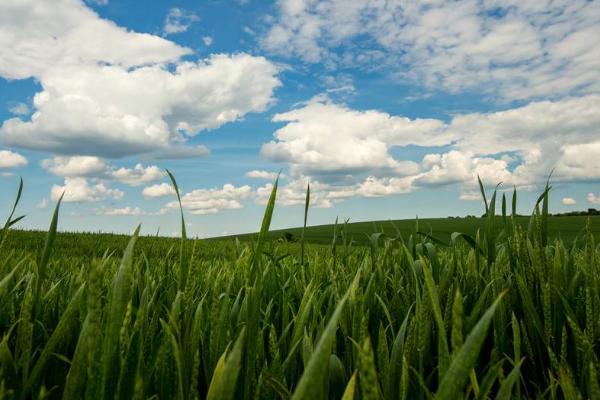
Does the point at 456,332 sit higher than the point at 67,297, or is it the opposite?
the point at 456,332

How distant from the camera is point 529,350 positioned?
1175 millimetres

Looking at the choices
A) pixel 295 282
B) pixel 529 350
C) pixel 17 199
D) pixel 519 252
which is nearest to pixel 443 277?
pixel 519 252

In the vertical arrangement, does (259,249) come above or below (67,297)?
above

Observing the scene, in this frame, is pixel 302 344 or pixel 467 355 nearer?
pixel 467 355

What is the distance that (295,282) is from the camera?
1.99 meters

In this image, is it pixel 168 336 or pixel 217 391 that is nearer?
pixel 217 391

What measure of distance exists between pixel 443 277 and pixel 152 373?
93 cm

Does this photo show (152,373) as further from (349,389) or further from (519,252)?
(519,252)

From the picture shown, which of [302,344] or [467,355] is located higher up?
[467,355]

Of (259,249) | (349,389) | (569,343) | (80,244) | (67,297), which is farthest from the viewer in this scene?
(80,244)

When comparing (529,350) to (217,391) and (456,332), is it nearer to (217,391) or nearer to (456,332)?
(456,332)

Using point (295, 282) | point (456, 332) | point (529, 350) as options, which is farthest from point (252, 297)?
point (295, 282)

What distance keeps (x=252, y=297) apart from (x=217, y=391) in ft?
0.59

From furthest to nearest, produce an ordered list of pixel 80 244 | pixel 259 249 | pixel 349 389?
pixel 80 244, pixel 259 249, pixel 349 389
